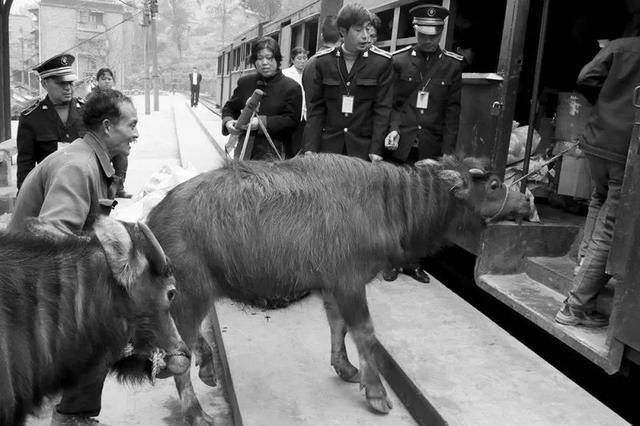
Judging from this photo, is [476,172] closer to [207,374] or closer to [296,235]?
[296,235]

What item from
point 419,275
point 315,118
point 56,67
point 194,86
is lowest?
point 419,275

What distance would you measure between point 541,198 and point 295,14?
20.3 ft

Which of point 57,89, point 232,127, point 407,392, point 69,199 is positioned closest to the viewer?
point 69,199

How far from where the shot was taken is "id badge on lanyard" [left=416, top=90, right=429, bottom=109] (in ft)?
15.5

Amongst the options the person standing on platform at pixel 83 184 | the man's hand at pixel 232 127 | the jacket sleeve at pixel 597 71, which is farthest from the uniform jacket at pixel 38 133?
the jacket sleeve at pixel 597 71

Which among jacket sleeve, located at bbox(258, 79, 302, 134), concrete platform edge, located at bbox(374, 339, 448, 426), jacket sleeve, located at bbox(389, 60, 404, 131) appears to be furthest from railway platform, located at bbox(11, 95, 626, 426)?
jacket sleeve, located at bbox(258, 79, 302, 134)

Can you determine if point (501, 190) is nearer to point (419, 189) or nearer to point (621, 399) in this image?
point (419, 189)

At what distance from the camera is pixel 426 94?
4730 mm

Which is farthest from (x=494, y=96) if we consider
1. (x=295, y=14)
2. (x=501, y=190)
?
(x=295, y=14)

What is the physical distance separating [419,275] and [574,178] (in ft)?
5.59

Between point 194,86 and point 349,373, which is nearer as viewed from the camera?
point 349,373

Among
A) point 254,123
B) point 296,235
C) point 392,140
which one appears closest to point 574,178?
point 392,140

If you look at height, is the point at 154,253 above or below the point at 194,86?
below

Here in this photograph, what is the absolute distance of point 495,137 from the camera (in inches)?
184
